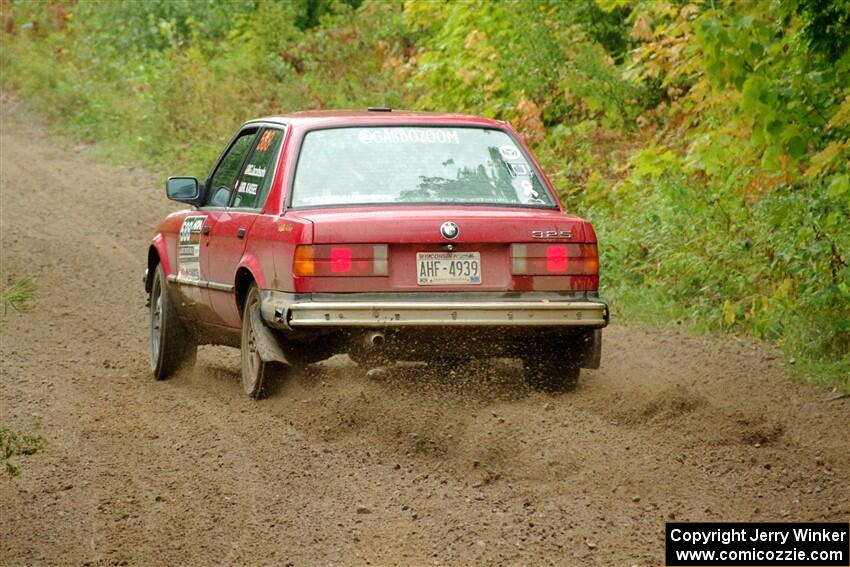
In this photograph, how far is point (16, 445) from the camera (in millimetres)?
6695

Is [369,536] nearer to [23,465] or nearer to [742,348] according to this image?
[23,465]

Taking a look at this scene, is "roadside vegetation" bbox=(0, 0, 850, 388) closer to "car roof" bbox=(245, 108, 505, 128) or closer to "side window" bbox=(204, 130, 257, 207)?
"car roof" bbox=(245, 108, 505, 128)

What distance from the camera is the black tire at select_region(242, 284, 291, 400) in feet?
25.0

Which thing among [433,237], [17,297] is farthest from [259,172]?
[17,297]

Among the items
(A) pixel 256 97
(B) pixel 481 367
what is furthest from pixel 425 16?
(B) pixel 481 367

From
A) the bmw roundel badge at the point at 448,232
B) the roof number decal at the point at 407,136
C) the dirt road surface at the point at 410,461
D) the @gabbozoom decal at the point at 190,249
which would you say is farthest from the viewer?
the @gabbozoom decal at the point at 190,249

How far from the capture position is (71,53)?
2795 centimetres

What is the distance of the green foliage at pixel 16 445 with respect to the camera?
21.6 ft

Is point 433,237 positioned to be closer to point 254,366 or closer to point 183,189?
point 254,366

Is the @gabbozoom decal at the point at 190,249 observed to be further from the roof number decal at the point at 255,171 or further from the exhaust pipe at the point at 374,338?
the exhaust pipe at the point at 374,338

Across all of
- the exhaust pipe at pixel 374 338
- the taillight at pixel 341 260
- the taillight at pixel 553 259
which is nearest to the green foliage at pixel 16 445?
the taillight at pixel 341 260

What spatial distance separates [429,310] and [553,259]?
731 millimetres

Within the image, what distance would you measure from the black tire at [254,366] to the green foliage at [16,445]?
1.25 m

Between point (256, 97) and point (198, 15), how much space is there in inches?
190
